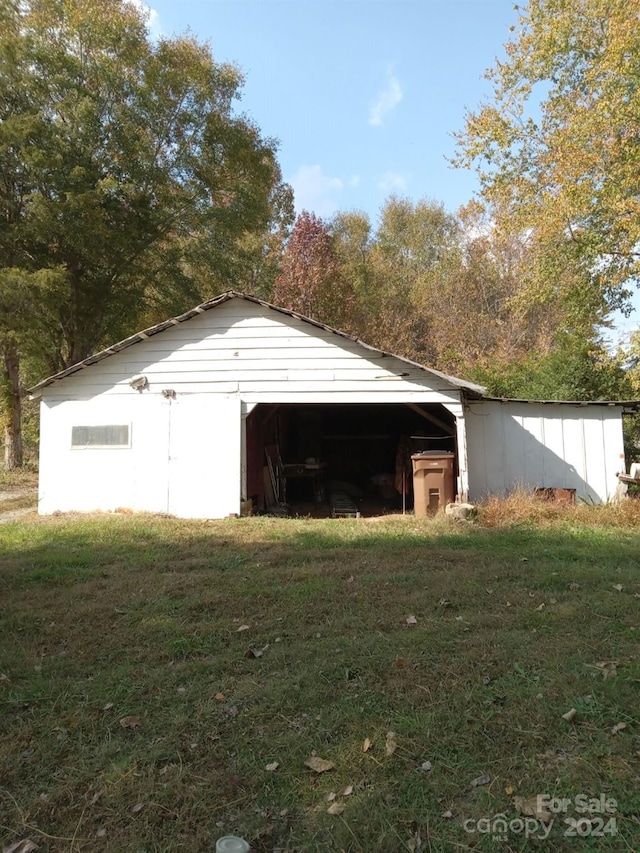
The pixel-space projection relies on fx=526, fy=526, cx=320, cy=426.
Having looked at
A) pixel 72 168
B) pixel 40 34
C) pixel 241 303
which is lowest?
pixel 241 303

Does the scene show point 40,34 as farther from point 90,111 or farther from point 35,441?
point 35,441

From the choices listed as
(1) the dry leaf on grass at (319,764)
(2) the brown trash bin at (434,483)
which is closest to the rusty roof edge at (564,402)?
(2) the brown trash bin at (434,483)

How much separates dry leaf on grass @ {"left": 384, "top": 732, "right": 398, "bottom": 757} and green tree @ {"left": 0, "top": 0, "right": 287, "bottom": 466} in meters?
16.7

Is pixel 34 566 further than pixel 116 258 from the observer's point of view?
No

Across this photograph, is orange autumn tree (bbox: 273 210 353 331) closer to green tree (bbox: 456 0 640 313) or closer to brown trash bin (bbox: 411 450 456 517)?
green tree (bbox: 456 0 640 313)

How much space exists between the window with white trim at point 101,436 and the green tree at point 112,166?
24.2 ft

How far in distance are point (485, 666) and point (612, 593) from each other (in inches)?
94.0

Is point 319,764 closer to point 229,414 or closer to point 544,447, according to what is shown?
point 229,414

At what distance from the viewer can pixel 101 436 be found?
10.9 meters

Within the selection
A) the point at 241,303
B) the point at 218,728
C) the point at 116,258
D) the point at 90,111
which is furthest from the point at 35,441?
the point at 218,728

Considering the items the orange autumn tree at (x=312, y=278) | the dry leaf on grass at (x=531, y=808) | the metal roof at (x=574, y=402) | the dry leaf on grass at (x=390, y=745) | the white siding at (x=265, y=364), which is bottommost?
the dry leaf on grass at (x=531, y=808)

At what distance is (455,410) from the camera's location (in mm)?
10406

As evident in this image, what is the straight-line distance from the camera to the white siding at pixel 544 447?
11.3 meters

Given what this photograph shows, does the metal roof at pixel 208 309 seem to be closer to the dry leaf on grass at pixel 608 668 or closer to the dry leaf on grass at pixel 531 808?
the dry leaf on grass at pixel 608 668
